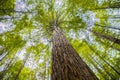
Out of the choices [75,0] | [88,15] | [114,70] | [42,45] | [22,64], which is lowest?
[114,70]

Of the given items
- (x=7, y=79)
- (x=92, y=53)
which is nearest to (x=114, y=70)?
(x=92, y=53)

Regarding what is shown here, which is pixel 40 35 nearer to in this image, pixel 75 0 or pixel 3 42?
pixel 3 42

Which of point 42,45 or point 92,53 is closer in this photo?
point 42,45

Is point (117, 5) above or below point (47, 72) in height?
above

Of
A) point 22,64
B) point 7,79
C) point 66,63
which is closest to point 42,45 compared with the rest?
point 22,64

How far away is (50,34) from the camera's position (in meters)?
9.76

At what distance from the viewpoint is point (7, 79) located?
396 inches

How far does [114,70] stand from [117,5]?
205 inches

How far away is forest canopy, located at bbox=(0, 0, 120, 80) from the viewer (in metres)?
8.70

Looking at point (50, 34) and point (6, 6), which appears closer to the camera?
point (6, 6)

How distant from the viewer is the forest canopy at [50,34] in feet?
28.5

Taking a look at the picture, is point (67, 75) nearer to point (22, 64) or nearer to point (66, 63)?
point (66, 63)

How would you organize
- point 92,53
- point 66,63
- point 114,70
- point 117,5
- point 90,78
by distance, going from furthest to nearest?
point 92,53 → point 114,70 → point 117,5 → point 66,63 → point 90,78

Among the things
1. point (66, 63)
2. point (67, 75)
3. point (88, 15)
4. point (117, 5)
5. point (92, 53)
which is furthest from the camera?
point (92, 53)
